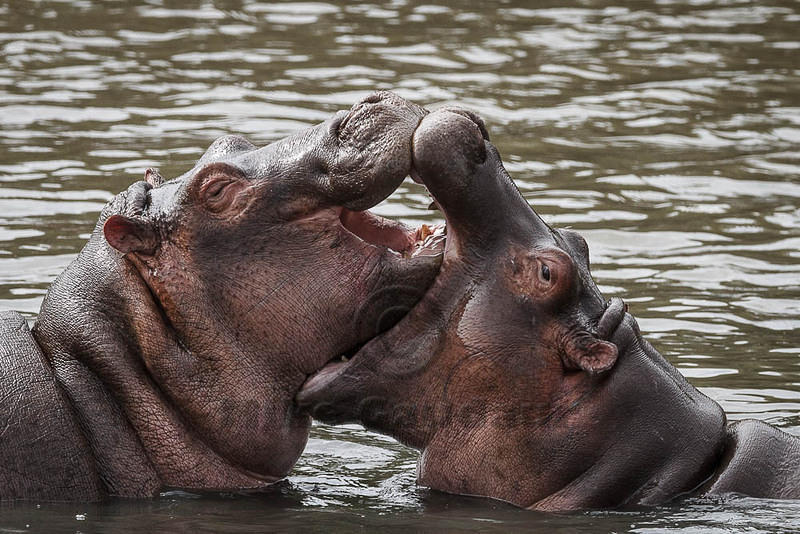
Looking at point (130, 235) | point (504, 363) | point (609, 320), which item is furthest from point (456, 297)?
point (130, 235)

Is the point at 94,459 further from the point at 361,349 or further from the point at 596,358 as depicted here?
the point at 596,358

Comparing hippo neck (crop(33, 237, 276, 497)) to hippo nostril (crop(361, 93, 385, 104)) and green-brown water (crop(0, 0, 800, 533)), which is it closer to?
green-brown water (crop(0, 0, 800, 533))

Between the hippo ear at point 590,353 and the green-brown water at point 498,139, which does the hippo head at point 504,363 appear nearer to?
the hippo ear at point 590,353

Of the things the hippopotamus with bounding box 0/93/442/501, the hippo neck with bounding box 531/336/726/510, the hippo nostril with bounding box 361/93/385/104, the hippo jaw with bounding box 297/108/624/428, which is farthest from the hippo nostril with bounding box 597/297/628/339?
the hippo nostril with bounding box 361/93/385/104

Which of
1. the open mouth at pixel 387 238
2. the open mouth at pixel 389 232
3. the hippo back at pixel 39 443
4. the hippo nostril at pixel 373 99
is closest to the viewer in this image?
the hippo back at pixel 39 443

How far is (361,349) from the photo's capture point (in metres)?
5.90

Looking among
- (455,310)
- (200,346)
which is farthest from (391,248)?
(200,346)

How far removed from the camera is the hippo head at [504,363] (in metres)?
5.83

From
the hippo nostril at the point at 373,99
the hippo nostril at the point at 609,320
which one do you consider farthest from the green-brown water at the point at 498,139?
the hippo nostril at the point at 373,99

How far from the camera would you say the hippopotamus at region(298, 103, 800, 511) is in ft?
19.1

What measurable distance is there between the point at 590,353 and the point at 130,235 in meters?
1.74

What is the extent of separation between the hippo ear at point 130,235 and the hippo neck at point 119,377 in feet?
0.32

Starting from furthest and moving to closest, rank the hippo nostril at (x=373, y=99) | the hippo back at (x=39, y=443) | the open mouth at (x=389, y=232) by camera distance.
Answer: the open mouth at (x=389, y=232), the hippo nostril at (x=373, y=99), the hippo back at (x=39, y=443)

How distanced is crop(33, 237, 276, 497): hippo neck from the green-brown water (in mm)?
135
